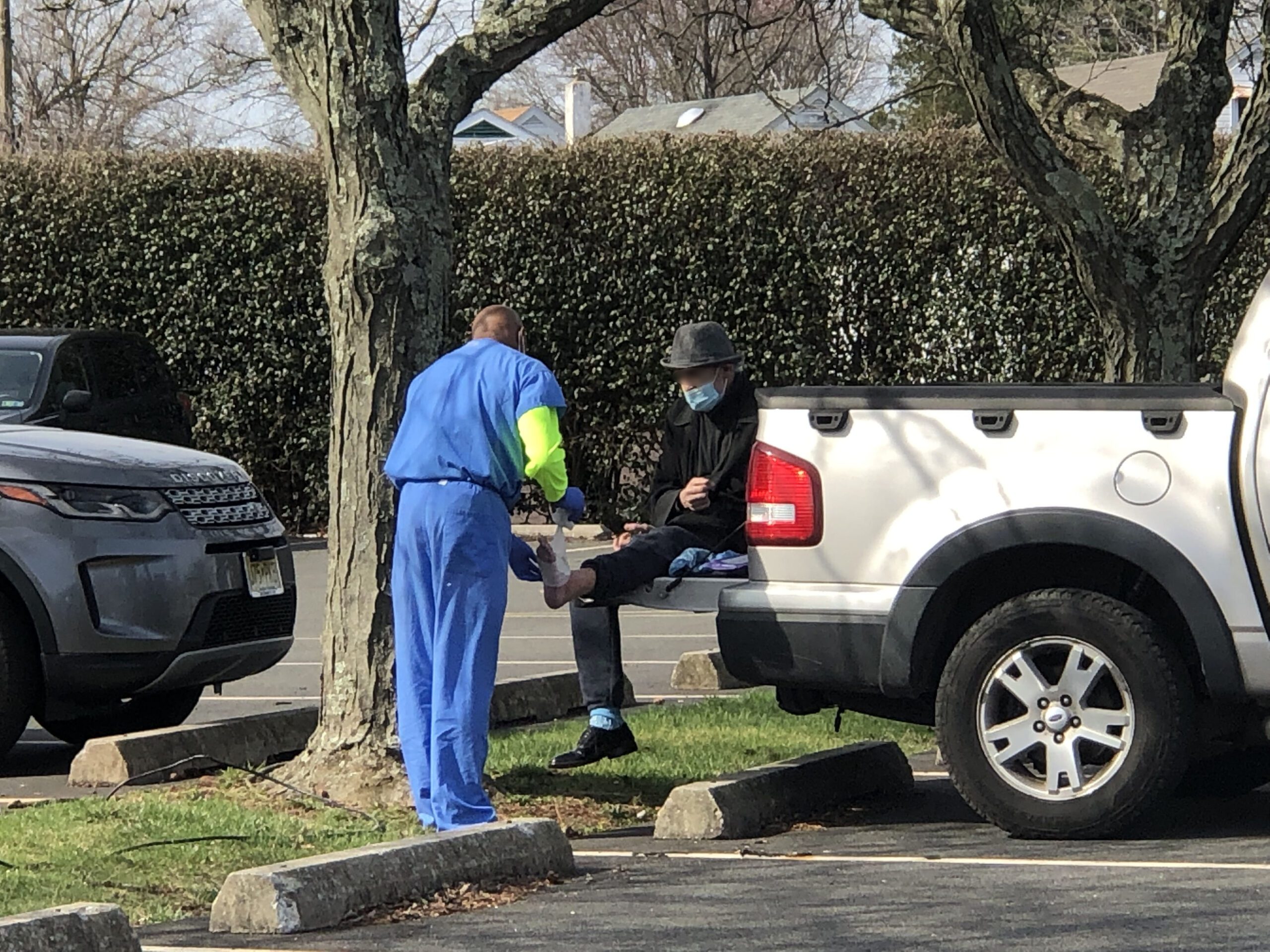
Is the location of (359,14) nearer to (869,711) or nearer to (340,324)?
(340,324)

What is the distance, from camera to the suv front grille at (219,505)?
857cm

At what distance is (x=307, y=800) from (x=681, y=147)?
11.0 m

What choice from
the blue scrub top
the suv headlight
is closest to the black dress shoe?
the blue scrub top

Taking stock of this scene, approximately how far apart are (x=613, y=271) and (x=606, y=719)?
9904 millimetres

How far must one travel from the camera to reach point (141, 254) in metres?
18.3

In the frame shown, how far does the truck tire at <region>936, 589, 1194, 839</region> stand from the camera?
6.45m

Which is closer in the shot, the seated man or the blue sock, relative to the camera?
the seated man

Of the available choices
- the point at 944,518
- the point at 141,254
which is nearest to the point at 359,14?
the point at 944,518

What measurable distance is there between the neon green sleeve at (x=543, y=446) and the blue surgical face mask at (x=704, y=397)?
183 centimetres

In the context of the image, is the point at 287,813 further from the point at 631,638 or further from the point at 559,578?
the point at 631,638

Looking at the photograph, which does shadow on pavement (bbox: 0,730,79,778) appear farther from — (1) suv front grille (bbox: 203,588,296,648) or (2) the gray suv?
(1) suv front grille (bbox: 203,588,296,648)

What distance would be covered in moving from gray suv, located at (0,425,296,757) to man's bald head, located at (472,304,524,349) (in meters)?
2.09

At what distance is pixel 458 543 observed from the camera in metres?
6.45

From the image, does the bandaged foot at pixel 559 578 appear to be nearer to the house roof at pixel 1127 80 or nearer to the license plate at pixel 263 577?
the license plate at pixel 263 577
